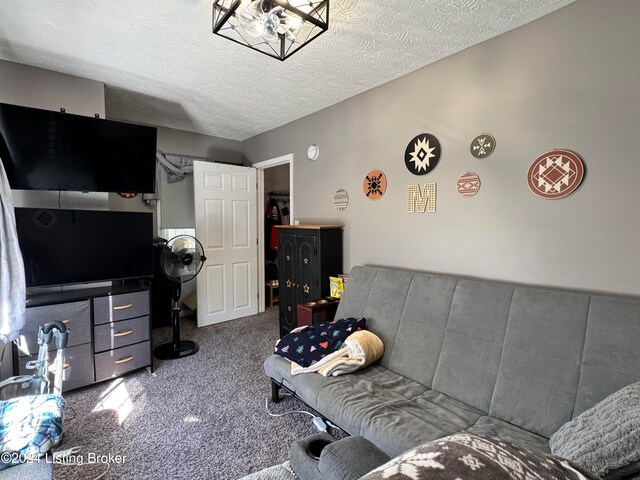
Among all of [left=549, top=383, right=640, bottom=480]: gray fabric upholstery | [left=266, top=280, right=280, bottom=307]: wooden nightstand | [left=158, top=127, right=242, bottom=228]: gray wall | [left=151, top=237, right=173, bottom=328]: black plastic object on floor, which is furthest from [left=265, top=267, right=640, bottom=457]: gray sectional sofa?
[left=158, top=127, right=242, bottom=228]: gray wall

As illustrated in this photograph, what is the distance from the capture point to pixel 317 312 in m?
2.72

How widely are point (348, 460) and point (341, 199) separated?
2590mm

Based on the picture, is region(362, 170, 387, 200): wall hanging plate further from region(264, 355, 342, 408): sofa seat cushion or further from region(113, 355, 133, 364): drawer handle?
region(113, 355, 133, 364): drawer handle

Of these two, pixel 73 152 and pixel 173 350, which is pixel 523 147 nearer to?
pixel 73 152

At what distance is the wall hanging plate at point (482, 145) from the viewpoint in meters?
2.07

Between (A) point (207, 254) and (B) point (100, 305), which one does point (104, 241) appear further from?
(A) point (207, 254)

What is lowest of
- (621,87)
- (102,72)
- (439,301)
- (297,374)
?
(297,374)

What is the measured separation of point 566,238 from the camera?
1.79 meters

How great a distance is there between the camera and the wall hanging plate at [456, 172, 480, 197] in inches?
85.2

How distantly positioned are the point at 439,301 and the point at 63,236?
2919mm

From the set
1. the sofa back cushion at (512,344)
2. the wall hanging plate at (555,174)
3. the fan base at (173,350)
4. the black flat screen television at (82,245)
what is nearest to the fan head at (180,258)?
the black flat screen television at (82,245)

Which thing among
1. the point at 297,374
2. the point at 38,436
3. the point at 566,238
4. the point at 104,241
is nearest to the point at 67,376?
the point at 104,241


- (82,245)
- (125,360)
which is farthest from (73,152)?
(125,360)

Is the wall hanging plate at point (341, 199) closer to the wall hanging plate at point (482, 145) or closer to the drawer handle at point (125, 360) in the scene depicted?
the wall hanging plate at point (482, 145)
